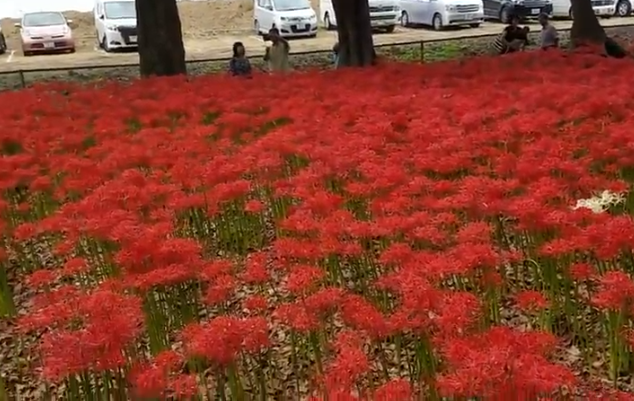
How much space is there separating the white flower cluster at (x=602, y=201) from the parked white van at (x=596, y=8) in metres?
21.1

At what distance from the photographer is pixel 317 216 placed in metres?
4.44

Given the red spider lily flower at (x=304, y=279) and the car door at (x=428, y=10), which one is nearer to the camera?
the red spider lily flower at (x=304, y=279)

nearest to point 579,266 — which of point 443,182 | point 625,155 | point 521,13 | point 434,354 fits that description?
point 434,354

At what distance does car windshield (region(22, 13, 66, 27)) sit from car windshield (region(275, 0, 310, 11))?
568 centimetres

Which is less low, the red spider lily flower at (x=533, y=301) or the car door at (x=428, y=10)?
the car door at (x=428, y=10)

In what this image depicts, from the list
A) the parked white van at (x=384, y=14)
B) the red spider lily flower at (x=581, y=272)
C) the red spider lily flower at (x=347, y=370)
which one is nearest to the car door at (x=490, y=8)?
the parked white van at (x=384, y=14)

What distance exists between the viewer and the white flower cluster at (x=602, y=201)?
4.49 m

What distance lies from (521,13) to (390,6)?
4.02 meters

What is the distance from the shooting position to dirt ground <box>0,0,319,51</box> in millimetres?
26812

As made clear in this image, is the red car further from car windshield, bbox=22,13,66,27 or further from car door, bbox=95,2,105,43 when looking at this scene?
car door, bbox=95,2,105,43

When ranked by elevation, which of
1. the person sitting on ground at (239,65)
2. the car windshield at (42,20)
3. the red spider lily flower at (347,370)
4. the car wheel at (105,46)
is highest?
the car windshield at (42,20)

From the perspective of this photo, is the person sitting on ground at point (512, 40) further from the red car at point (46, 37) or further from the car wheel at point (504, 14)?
the red car at point (46, 37)

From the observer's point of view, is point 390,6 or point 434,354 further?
point 390,6

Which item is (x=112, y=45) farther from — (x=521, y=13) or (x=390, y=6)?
(x=521, y=13)
